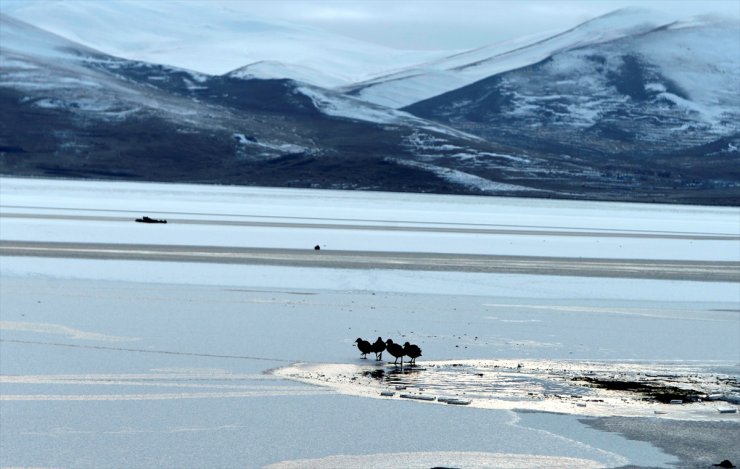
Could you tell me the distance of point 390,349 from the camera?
1970 centimetres

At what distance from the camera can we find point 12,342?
20.4m

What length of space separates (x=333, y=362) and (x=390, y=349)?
2.84 ft

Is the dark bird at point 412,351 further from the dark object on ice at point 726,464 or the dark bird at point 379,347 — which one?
the dark object on ice at point 726,464

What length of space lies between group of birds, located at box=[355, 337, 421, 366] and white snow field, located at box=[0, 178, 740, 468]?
1.07 ft

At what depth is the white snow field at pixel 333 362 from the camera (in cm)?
1395

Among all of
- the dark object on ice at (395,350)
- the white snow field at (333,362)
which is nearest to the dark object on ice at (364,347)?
the white snow field at (333,362)

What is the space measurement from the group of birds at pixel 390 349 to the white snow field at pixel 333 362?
327mm

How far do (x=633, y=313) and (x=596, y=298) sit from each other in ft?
12.1

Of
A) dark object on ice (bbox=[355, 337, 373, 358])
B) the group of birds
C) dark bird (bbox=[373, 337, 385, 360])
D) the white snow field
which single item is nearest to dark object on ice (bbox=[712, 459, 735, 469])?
the white snow field

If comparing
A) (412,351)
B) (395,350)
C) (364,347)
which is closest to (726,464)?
(412,351)

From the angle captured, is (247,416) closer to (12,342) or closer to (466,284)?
(12,342)

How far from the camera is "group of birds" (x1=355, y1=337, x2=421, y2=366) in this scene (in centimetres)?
1958

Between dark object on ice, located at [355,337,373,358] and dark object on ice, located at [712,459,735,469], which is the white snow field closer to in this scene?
dark object on ice, located at [712,459,735,469]

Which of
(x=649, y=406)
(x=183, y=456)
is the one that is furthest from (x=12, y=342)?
(x=649, y=406)
